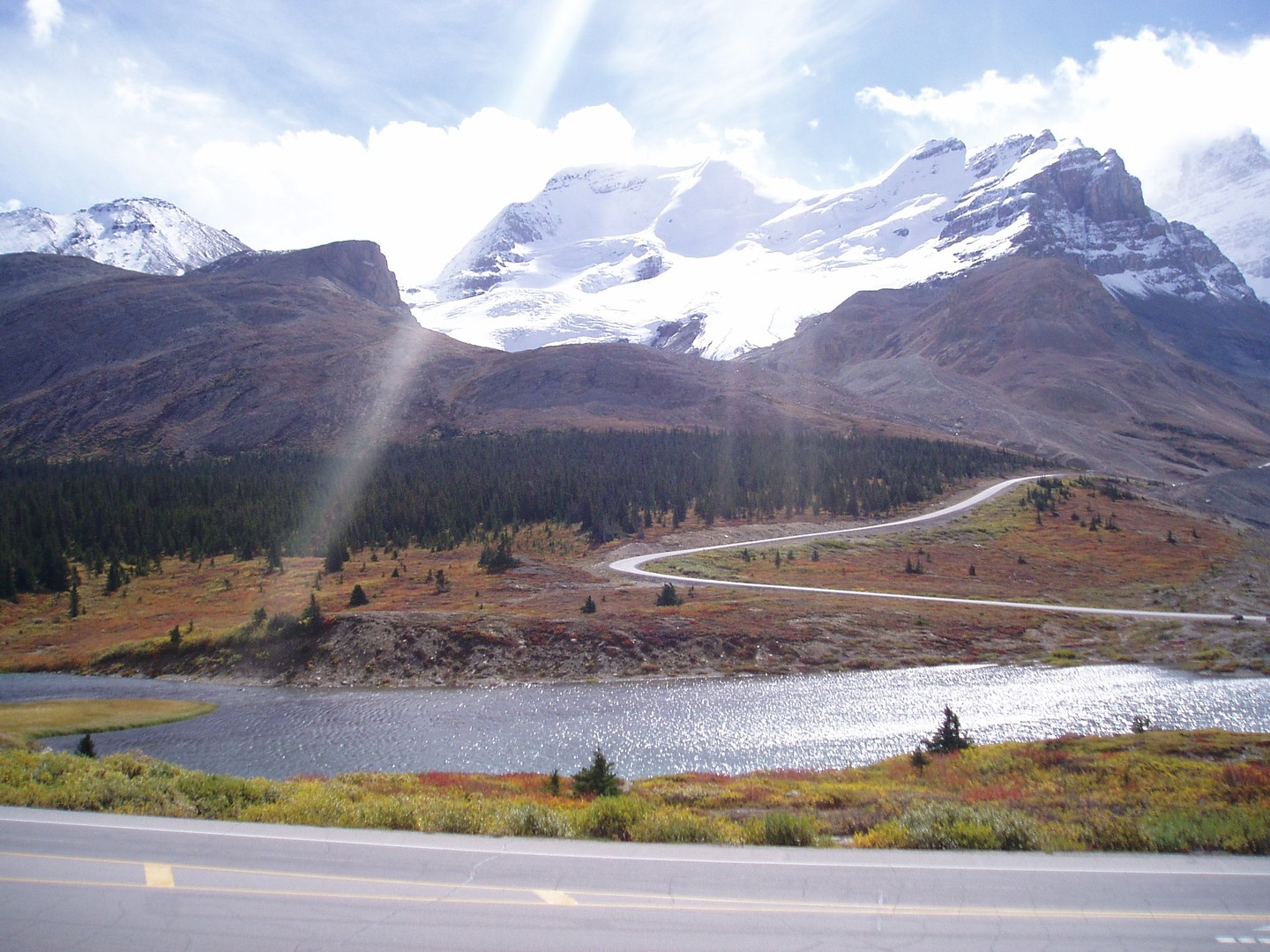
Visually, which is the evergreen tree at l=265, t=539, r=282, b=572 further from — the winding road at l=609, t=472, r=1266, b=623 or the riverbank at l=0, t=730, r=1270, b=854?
the riverbank at l=0, t=730, r=1270, b=854

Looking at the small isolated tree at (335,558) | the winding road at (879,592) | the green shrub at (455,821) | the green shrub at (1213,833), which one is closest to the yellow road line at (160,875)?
the green shrub at (455,821)

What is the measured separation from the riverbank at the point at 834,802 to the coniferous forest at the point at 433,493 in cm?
7761

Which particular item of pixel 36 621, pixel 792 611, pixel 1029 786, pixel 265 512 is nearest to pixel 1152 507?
pixel 792 611

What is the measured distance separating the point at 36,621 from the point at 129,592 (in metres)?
10.7

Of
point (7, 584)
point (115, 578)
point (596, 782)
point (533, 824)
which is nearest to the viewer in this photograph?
point (533, 824)

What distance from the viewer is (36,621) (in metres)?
70.1

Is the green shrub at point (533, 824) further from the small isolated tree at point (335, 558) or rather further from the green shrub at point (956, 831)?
the small isolated tree at point (335, 558)

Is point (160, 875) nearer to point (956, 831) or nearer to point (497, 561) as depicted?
point (956, 831)

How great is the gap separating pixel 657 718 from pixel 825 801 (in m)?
22.8

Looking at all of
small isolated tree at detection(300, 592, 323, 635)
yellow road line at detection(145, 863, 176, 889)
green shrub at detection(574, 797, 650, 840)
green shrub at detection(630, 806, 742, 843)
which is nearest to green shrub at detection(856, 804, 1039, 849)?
green shrub at detection(630, 806, 742, 843)

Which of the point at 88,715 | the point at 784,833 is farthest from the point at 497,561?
the point at 784,833

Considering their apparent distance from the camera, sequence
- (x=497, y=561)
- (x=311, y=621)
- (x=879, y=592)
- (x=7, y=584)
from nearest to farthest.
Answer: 1. (x=311, y=621)
2. (x=879, y=592)
3. (x=7, y=584)
4. (x=497, y=561)

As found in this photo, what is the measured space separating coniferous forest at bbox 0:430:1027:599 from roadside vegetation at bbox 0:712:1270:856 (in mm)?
77275

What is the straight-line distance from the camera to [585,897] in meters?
10.4
